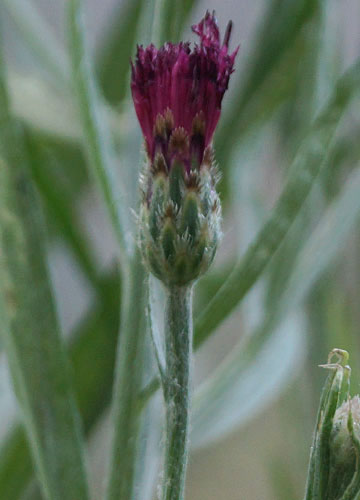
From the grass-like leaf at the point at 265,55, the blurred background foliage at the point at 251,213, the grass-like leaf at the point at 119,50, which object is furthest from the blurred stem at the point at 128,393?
the grass-like leaf at the point at 119,50

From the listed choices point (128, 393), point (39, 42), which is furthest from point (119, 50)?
point (128, 393)

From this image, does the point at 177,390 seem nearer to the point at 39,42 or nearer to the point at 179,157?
the point at 179,157

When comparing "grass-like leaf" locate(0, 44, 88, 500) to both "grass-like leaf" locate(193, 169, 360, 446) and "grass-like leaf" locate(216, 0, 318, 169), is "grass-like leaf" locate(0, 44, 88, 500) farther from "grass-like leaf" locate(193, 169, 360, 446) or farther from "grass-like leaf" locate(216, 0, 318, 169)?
"grass-like leaf" locate(216, 0, 318, 169)

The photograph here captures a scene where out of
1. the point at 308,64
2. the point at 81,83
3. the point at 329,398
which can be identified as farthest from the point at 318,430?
the point at 308,64

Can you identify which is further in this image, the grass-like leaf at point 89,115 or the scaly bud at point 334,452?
the grass-like leaf at point 89,115

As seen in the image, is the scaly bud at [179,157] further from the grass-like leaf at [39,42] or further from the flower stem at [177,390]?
the grass-like leaf at [39,42]

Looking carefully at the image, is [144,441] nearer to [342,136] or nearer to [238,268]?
[238,268]
